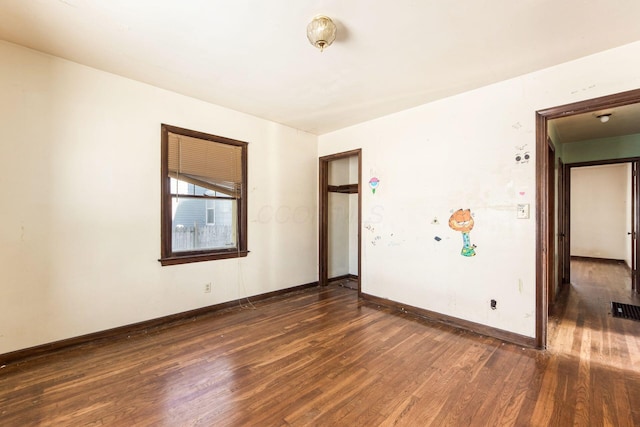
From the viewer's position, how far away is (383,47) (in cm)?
227

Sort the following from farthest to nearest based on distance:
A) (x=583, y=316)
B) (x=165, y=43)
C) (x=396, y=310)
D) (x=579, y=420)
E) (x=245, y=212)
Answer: (x=245, y=212)
(x=396, y=310)
(x=583, y=316)
(x=165, y=43)
(x=579, y=420)

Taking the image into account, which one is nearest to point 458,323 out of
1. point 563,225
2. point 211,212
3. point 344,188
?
point 344,188

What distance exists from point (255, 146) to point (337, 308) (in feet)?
8.49

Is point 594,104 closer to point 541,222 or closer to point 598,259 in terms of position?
point 541,222

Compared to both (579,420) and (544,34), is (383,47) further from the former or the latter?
(579,420)

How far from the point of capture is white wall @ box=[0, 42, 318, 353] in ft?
7.59

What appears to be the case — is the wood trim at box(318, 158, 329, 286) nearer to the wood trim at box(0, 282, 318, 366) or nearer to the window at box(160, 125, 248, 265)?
the wood trim at box(0, 282, 318, 366)

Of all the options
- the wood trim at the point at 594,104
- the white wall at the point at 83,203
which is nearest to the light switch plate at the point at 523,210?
the wood trim at the point at 594,104

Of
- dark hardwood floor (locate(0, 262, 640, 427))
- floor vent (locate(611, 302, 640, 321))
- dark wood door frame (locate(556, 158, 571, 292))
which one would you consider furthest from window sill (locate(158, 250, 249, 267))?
dark wood door frame (locate(556, 158, 571, 292))

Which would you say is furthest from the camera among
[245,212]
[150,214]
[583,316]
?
[245,212]

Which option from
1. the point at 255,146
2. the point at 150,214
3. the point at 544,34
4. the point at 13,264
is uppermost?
the point at 544,34

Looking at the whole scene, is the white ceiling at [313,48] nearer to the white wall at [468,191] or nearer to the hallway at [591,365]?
the white wall at [468,191]

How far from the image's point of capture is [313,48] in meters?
2.29

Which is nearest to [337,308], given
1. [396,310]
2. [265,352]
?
[396,310]
